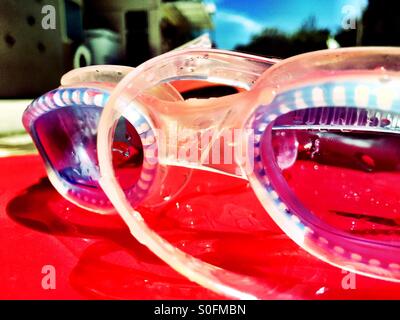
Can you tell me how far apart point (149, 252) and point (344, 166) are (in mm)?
606

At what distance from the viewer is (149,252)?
514mm

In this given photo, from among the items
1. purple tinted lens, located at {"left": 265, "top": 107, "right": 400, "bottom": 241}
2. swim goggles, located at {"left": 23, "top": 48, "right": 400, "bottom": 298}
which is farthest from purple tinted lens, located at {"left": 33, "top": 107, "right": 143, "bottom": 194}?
purple tinted lens, located at {"left": 265, "top": 107, "right": 400, "bottom": 241}

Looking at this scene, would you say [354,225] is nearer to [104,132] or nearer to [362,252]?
[362,252]

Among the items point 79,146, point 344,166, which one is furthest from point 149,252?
point 344,166

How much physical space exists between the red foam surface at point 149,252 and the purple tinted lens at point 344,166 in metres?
0.10

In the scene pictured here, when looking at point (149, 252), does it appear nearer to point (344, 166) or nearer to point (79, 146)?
point (79, 146)

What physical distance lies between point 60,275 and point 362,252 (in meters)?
0.36

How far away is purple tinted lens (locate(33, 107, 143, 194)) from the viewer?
0.72 meters

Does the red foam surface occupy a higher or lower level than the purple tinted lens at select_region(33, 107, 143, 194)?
lower

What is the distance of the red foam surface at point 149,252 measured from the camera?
43 cm

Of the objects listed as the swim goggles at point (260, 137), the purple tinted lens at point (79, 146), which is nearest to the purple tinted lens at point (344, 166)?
the swim goggles at point (260, 137)

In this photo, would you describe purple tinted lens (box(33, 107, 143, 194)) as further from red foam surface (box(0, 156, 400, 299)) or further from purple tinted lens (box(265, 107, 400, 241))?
purple tinted lens (box(265, 107, 400, 241))
